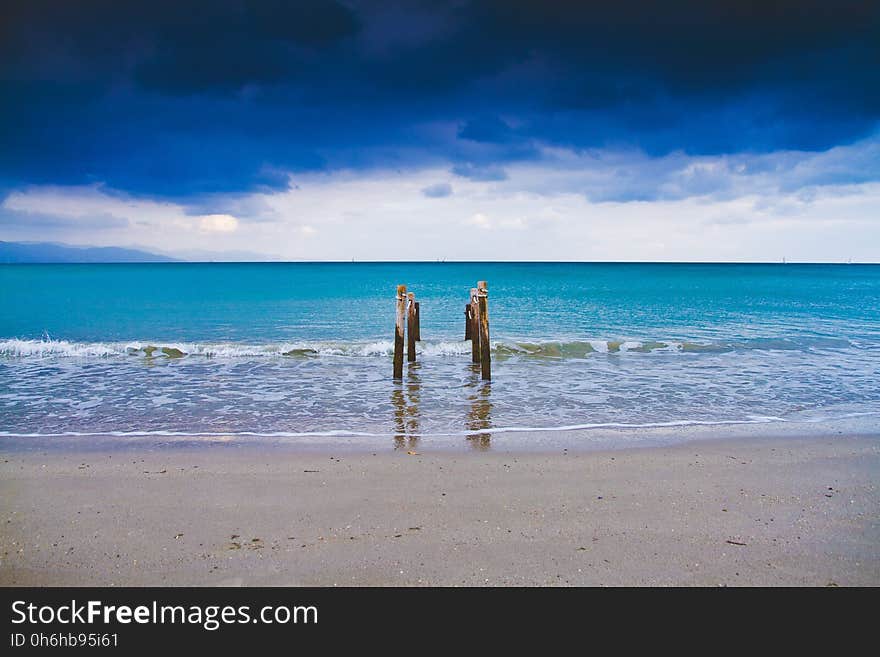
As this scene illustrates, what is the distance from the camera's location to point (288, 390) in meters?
12.8

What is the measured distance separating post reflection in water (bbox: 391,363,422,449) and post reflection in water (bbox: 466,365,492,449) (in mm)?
899

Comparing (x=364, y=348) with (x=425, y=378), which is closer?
(x=425, y=378)

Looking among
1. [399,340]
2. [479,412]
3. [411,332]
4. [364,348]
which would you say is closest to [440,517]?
[479,412]

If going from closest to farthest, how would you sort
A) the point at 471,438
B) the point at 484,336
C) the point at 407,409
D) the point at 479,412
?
the point at 471,438, the point at 479,412, the point at 407,409, the point at 484,336

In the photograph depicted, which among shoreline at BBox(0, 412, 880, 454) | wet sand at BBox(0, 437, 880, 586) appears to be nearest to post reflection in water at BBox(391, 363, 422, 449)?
shoreline at BBox(0, 412, 880, 454)

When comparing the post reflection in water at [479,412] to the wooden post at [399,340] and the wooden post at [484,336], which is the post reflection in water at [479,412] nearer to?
the wooden post at [484,336]

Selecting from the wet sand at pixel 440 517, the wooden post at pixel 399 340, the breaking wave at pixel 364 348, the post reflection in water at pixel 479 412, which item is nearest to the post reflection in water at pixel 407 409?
the wooden post at pixel 399 340

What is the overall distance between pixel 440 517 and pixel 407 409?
5425mm

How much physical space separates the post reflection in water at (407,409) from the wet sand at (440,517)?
2.40 feet

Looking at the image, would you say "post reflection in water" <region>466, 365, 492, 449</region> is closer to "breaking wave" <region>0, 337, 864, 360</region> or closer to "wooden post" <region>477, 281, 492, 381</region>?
"wooden post" <region>477, 281, 492, 381</region>

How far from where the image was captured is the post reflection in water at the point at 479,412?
8438 mm

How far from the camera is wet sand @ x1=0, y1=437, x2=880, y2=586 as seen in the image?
436 cm

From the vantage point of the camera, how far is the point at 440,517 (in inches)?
213

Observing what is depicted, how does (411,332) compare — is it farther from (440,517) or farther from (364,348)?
(440,517)
